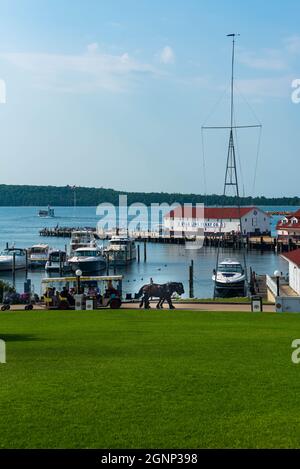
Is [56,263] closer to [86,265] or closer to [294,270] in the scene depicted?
[86,265]

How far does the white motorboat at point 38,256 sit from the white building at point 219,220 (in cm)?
3344

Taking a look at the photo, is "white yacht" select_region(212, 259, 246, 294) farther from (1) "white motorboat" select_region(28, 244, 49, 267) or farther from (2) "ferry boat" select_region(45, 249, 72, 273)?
(1) "white motorboat" select_region(28, 244, 49, 267)

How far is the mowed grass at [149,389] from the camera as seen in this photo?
1002 centimetres

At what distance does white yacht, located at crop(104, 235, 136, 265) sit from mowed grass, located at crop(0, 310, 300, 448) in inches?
2846

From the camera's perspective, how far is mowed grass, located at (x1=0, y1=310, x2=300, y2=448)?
1002 cm

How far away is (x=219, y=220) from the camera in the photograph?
122 m

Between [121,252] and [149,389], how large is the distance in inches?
3284

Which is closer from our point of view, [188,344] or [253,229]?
[188,344]

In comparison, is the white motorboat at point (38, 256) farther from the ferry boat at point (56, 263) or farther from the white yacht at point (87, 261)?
the white yacht at point (87, 261)

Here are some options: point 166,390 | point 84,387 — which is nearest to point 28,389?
point 84,387

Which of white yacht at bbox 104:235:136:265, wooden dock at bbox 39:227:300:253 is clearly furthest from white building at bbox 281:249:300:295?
wooden dock at bbox 39:227:300:253
